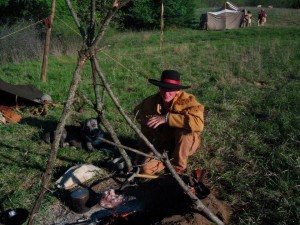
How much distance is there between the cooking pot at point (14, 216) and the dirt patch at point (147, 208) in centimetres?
24

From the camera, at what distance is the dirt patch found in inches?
128

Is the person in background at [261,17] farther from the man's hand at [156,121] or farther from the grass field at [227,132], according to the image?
the man's hand at [156,121]

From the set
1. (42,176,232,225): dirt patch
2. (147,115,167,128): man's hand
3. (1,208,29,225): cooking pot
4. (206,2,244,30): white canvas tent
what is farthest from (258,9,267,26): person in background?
(1,208,29,225): cooking pot

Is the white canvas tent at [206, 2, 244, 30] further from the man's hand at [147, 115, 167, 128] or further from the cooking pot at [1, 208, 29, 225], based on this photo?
the cooking pot at [1, 208, 29, 225]

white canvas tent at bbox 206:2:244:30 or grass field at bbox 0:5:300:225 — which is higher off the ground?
white canvas tent at bbox 206:2:244:30

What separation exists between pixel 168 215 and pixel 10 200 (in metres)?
1.77

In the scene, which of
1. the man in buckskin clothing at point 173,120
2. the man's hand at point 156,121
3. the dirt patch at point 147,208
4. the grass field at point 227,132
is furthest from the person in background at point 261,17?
the dirt patch at point 147,208

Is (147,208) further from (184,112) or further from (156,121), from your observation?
(184,112)

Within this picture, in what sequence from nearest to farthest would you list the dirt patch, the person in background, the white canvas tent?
the dirt patch → the person in background → the white canvas tent

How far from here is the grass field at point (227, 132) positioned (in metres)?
3.69

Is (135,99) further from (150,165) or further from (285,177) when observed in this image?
(285,177)

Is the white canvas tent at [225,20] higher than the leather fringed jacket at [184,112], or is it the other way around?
the white canvas tent at [225,20]

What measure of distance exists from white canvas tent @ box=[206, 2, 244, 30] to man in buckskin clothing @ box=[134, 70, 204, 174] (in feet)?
80.3

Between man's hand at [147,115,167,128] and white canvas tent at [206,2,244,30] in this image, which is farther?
white canvas tent at [206,2,244,30]
